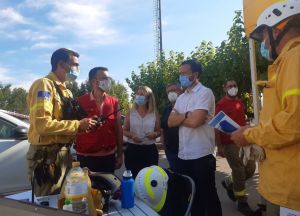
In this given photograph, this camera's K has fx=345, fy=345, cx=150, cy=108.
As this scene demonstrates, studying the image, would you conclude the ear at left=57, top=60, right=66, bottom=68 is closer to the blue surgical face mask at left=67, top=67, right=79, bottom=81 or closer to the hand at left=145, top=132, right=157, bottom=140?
the blue surgical face mask at left=67, top=67, right=79, bottom=81

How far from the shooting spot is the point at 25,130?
4918mm

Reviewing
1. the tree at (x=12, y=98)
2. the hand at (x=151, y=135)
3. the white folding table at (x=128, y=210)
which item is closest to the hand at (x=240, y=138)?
the white folding table at (x=128, y=210)

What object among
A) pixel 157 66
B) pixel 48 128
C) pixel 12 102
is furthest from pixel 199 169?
pixel 12 102

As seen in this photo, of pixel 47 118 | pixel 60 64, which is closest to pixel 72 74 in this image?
pixel 60 64

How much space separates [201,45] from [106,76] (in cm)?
721

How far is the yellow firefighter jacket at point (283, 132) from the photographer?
196cm

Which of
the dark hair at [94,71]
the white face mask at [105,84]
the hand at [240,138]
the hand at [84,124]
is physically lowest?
the hand at [240,138]

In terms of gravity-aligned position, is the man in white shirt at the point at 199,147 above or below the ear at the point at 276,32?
below

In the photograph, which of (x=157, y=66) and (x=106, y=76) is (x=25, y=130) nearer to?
(x=106, y=76)

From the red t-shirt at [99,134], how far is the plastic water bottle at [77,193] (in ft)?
6.46

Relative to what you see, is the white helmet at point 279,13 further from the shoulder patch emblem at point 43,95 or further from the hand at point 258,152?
the shoulder patch emblem at point 43,95

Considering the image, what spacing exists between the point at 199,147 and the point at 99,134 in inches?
48.6

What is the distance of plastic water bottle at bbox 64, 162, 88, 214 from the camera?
6.59 feet

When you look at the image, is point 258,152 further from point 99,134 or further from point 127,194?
→ point 99,134
